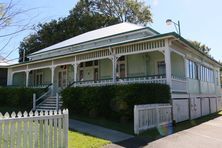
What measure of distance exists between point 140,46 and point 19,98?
11.4 m

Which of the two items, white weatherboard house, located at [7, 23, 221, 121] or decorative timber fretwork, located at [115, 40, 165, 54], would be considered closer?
decorative timber fretwork, located at [115, 40, 165, 54]

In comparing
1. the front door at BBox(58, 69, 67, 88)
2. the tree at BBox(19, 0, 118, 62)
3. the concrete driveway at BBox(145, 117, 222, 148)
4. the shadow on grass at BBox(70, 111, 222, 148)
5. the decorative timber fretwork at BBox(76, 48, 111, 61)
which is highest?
the tree at BBox(19, 0, 118, 62)

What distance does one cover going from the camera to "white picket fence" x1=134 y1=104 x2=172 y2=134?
11.4 meters

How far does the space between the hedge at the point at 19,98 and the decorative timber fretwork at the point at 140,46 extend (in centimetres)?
818

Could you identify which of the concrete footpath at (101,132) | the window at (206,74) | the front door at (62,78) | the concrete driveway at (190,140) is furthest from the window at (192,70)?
the front door at (62,78)

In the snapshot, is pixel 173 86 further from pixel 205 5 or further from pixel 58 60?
pixel 58 60

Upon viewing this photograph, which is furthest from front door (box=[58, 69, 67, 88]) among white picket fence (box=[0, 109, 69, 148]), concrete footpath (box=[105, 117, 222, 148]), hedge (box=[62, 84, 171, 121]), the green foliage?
white picket fence (box=[0, 109, 69, 148])

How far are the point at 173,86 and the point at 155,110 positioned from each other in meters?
3.16

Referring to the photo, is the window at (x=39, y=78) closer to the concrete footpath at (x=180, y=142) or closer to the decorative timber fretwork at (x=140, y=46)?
the decorative timber fretwork at (x=140, y=46)

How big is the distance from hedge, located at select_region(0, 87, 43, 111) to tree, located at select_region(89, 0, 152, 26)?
31760 mm

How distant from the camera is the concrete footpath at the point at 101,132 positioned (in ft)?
33.7

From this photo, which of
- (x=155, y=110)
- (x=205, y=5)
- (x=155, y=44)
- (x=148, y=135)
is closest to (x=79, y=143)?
(x=148, y=135)

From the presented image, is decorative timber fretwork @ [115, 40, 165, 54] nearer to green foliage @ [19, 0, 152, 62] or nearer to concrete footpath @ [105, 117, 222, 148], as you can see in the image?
concrete footpath @ [105, 117, 222, 148]

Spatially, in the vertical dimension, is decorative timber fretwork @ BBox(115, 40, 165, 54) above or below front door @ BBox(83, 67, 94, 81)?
above
